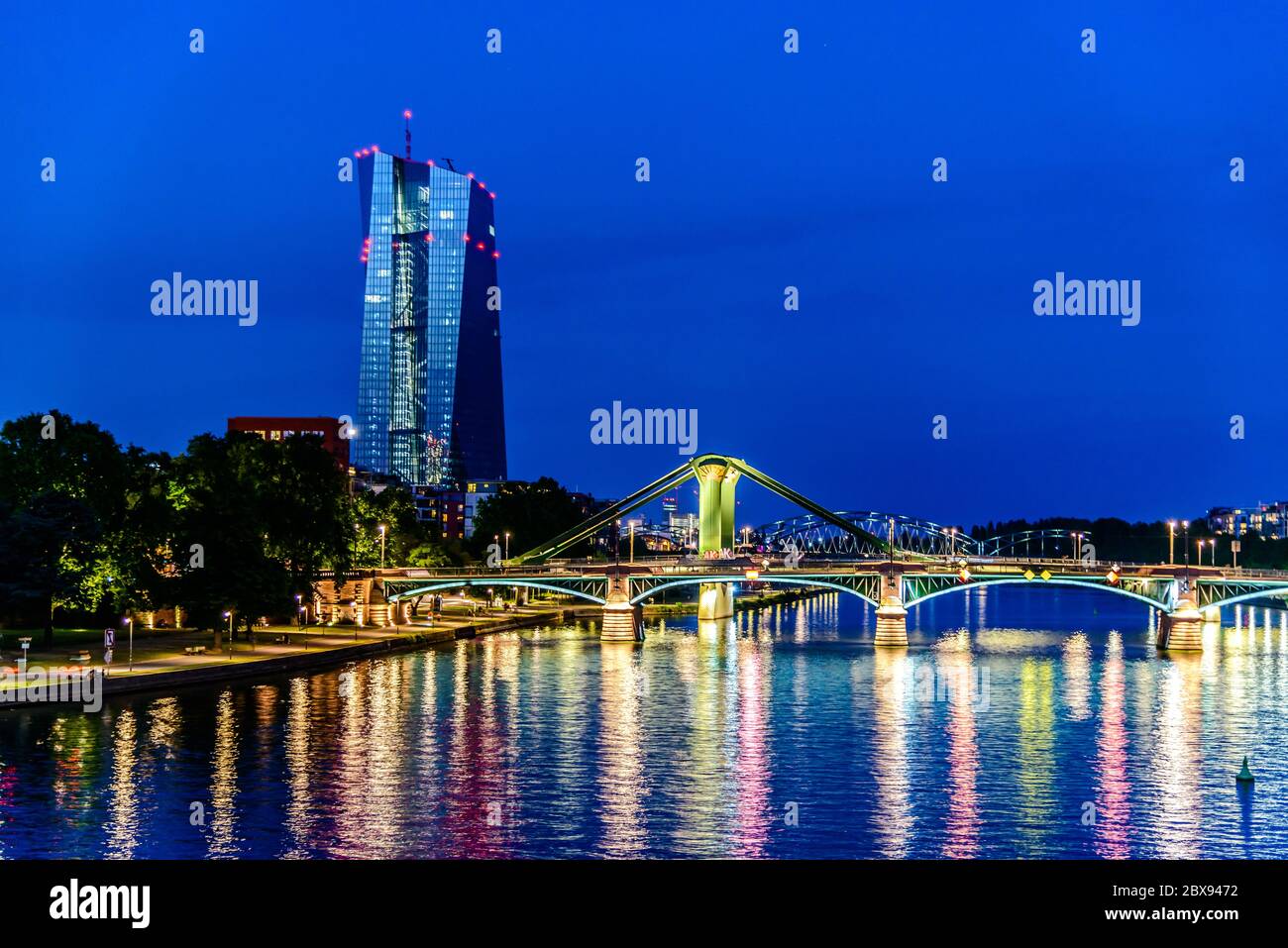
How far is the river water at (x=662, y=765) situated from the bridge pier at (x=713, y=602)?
199ft

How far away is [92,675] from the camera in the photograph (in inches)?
2781

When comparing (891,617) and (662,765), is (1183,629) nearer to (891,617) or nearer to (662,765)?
(891,617)

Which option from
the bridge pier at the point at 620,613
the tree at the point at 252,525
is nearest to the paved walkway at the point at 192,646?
the tree at the point at 252,525

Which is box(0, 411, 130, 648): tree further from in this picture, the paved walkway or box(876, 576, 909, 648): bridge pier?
box(876, 576, 909, 648): bridge pier

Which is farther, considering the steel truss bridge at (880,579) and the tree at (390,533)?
the tree at (390,533)

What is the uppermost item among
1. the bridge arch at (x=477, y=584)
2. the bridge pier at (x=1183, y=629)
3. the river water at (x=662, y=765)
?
the bridge arch at (x=477, y=584)

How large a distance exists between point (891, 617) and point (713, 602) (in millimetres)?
41666

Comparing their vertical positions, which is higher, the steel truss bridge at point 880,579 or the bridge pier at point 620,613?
the steel truss bridge at point 880,579

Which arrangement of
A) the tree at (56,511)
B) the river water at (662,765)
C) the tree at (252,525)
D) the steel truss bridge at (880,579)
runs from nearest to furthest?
the river water at (662,765) < the tree at (56,511) < the tree at (252,525) < the steel truss bridge at (880,579)

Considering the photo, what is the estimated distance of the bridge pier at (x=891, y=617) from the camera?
118375 mm

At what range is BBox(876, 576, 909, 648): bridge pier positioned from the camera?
118m

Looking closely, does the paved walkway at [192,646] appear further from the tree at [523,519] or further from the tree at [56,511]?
the tree at [523,519]
